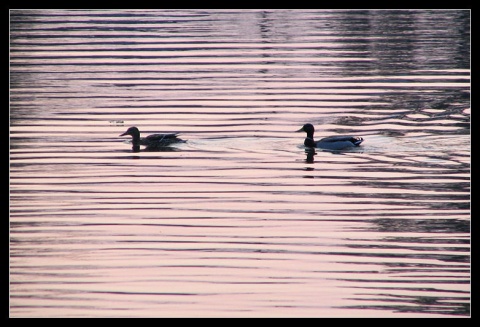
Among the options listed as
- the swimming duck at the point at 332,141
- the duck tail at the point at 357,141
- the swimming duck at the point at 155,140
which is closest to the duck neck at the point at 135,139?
the swimming duck at the point at 155,140

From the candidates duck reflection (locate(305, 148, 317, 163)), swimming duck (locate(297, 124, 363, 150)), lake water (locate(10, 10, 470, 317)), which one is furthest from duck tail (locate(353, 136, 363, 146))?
duck reflection (locate(305, 148, 317, 163))

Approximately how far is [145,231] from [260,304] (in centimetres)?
238

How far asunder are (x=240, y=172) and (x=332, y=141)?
215 cm

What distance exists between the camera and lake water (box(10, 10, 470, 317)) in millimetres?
9992

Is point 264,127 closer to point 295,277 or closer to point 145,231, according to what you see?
point 145,231

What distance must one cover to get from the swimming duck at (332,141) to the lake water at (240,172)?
13 centimetres

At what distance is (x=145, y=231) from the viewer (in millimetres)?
11539

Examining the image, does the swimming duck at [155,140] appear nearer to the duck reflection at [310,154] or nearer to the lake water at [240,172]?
the lake water at [240,172]

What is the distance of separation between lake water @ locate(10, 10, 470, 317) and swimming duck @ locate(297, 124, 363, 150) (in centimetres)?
13

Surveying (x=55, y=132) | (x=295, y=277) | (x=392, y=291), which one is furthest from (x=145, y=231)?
(x=55, y=132)

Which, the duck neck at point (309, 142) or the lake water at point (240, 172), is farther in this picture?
the duck neck at point (309, 142)

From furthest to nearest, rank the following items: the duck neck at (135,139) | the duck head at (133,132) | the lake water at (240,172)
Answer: the duck head at (133,132) < the duck neck at (135,139) < the lake water at (240,172)

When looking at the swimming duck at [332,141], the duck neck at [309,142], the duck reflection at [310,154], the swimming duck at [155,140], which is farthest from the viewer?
the duck neck at [309,142]

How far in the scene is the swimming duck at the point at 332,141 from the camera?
611 inches
